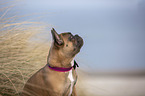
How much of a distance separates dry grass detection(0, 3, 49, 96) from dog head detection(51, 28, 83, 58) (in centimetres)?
59

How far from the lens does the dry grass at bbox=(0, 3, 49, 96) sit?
8.98ft

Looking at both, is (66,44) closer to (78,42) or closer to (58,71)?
(78,42)

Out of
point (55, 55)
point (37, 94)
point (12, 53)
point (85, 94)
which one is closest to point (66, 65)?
point (55, 55)

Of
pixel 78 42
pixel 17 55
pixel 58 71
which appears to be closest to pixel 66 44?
pixel 78 42

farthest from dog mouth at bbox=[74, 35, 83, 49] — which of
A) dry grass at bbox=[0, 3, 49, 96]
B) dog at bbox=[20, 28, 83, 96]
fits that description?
dry grass at bbox=[0, 3, 49, 96]

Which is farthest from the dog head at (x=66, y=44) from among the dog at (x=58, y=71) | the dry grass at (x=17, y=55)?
the dry grass at (x=17, y=55)

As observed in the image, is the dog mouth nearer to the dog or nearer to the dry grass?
the dog

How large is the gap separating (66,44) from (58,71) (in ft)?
1.04

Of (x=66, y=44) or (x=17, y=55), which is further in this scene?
(x=17, y=55)

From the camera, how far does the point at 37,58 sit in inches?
128

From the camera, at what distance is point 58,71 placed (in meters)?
2.35

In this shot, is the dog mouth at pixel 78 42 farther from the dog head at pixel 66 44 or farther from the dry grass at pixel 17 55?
the dry grass at pixel 17 55

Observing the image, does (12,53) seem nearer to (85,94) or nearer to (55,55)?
(55,55)

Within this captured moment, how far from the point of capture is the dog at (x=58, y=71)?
2311mm
